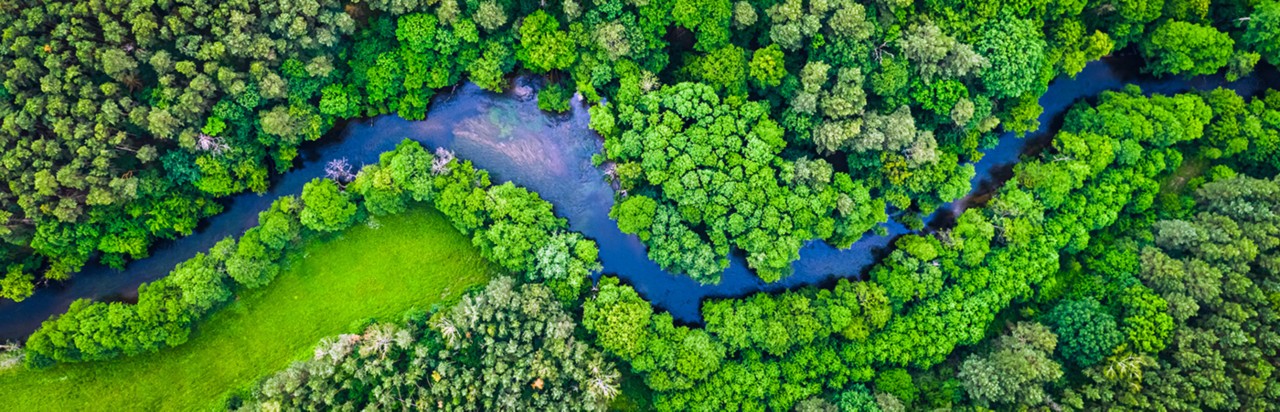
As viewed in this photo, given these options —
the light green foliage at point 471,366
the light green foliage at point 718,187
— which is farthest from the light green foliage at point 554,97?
the light green foliage at point 471,366

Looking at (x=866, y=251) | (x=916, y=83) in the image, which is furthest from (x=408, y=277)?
(x=916, y=83)

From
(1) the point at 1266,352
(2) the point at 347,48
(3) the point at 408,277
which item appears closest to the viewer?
(1) the point at 1266,352

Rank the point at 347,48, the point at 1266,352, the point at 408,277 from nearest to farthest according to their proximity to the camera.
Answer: the point at 1266,352
the point at 347,48
the point at 408,277

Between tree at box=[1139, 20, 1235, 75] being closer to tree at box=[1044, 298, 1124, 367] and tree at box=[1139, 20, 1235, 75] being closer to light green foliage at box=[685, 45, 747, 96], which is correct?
tree at box=[1044, 298, 1124, 367]

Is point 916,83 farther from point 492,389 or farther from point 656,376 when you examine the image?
point 492,389

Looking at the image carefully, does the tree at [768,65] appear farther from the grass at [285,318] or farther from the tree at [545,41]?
the grass at [285,318]

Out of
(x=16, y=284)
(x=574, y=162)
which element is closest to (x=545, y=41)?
(x=574, y=162)
